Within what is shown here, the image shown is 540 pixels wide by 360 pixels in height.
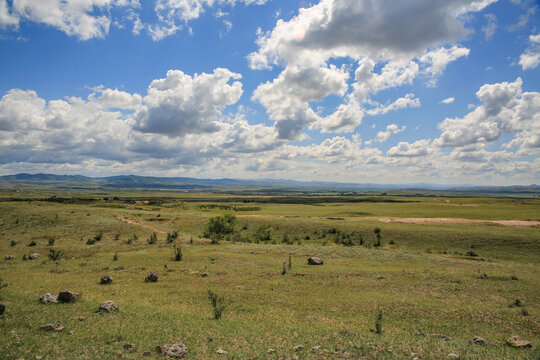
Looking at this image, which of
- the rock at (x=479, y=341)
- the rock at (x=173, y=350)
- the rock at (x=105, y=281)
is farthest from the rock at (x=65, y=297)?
the rock at (x=479, y=341)

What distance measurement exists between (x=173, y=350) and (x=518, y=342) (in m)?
17.3

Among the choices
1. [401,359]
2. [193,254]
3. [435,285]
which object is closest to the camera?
[401,359]

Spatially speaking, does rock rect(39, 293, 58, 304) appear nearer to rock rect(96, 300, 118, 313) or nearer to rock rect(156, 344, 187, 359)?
rock rect(96, 300, 118, 313)

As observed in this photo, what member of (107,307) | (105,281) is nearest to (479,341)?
(107,307)

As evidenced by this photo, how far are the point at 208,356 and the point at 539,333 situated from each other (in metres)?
19.1

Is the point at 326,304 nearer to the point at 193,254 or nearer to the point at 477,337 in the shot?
the point at 477,337

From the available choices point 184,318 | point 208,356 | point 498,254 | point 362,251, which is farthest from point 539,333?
point 498,254

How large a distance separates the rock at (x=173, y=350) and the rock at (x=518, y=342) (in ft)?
54.3

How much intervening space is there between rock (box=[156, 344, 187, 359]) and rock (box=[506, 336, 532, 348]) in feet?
54.3

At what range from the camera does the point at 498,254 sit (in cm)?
4472

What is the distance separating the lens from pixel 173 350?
1230 centimetres

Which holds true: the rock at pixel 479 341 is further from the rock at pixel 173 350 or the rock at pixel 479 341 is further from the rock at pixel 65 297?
the rock at pixel 65 297

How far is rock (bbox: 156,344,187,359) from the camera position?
39.5 feet

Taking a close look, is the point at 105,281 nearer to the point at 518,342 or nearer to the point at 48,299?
the point at 48,299
